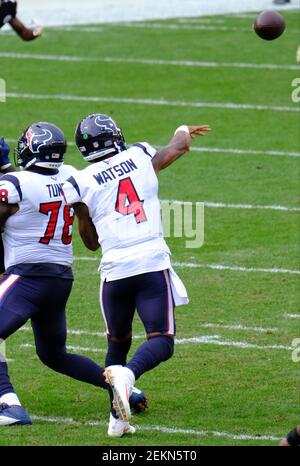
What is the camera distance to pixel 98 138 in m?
6.66

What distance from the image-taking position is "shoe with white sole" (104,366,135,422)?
601 centimetres

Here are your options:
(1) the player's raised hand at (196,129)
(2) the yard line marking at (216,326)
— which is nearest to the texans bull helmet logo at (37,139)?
(1) the player's raised hand at (196,129)

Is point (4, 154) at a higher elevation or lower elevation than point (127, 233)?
higher

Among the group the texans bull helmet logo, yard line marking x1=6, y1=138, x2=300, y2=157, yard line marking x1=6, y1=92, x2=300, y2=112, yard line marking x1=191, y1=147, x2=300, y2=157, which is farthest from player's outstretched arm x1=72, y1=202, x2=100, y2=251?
yard line marking x1=6, y1=92, x2=300, y2=112

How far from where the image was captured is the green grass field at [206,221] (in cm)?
691

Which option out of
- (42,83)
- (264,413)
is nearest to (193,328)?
(264,413)

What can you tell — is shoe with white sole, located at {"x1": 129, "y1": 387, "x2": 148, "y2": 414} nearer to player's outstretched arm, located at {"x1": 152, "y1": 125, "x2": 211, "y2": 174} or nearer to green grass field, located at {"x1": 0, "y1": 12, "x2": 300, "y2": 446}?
green grass field, located at {"x1": 0, "y1": 12, "x2": 300, "y2": 446}

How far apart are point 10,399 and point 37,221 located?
39.5 inches

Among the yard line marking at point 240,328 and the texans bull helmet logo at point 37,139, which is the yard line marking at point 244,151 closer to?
the yard line marking at point 240,328

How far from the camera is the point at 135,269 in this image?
6.48m

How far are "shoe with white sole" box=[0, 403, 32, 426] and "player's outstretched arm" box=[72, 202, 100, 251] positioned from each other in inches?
39.2

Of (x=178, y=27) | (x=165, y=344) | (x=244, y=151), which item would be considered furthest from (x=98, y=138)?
(x=178, y=27)

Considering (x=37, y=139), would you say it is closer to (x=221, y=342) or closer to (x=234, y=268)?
(x=221, y=342)
